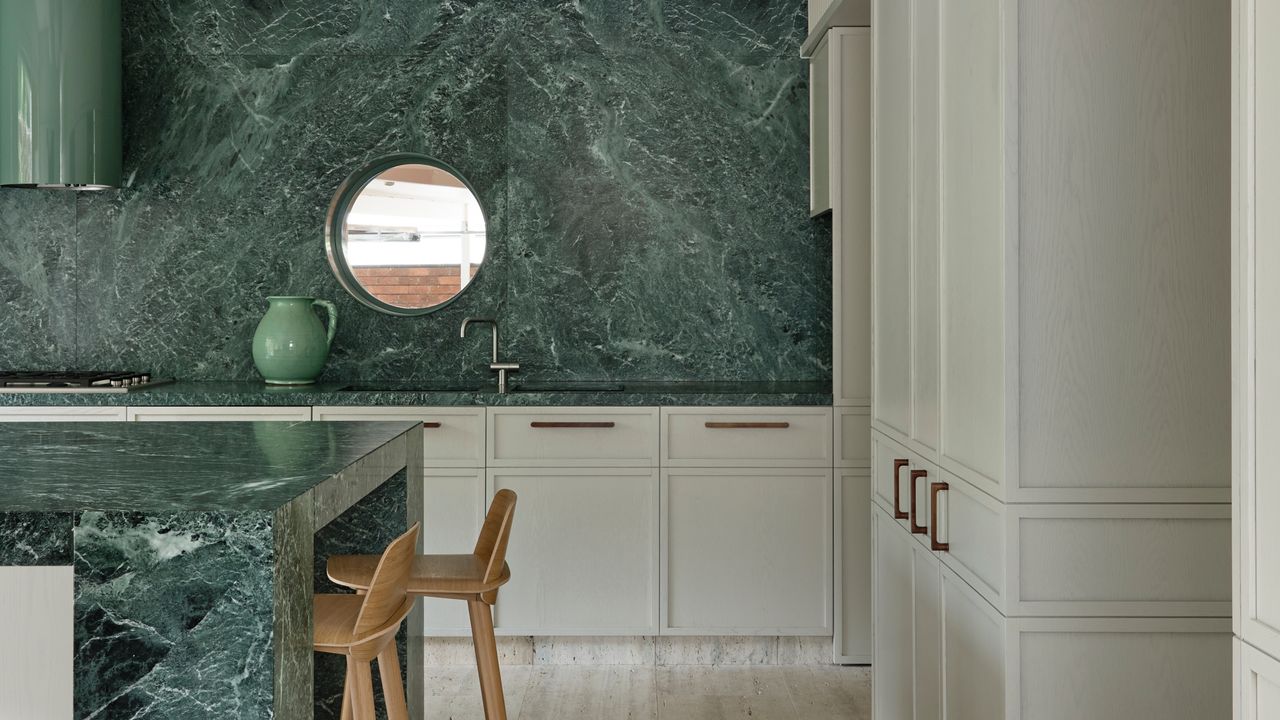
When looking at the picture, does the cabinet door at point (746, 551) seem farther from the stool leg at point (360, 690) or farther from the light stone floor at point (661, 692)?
the stool leg at point (360, 690)

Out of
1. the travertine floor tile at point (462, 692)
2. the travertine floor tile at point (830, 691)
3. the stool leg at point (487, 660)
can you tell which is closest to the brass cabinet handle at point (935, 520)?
the stool leg at point (487, 660)

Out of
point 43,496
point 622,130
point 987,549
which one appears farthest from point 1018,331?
point 622,130

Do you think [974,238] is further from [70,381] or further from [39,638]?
[70,381]

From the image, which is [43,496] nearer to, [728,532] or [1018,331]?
[1018,331]

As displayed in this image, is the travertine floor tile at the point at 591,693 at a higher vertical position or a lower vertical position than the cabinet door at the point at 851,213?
lower

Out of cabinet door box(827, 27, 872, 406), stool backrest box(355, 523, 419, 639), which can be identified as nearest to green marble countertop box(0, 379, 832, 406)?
cabinet door box(827, 27, 872, 406)

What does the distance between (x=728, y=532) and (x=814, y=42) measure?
1.71 m

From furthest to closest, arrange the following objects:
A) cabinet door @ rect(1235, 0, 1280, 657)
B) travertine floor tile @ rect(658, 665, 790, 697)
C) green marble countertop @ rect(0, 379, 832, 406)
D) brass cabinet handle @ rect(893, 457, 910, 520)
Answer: green marble countertop @ rect(0, 379, 832, 406) < travertine floor tile @ rect(658, 665, 790, 697) < brass cabinet handle @ rect(893, 457, 910, 520) < cabinet door @ rect(1235, 0, 1280, 657)

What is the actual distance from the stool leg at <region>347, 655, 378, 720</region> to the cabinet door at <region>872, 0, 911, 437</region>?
4.05 ft

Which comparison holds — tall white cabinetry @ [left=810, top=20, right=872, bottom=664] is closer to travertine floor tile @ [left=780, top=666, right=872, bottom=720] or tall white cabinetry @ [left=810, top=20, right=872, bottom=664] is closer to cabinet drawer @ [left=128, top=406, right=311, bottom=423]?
travertine floor tile @ [left=780, top=666, right=872, bottom=720]

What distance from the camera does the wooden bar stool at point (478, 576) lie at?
85.4 inches

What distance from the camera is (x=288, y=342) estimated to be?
377 cm

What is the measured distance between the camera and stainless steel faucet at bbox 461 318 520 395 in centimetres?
368

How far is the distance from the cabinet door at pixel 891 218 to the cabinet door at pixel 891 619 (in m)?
0.27
